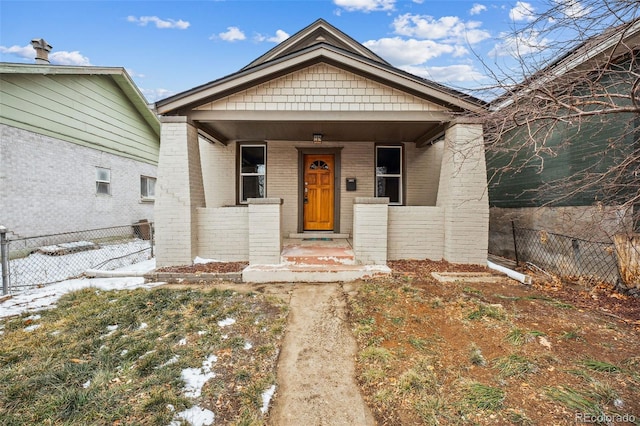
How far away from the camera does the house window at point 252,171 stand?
8242 millimetres

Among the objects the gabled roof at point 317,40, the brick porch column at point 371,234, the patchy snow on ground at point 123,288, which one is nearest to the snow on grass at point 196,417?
the patchy snow on ground at point 123,288

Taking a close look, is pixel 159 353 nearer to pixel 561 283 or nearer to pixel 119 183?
pixel 561 283

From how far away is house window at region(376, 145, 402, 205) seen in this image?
27.5 feet

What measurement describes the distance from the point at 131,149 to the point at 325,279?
10506mm

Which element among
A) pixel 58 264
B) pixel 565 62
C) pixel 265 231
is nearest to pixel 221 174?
pixel 265 231

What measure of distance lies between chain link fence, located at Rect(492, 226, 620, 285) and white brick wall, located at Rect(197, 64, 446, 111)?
14.3 ft

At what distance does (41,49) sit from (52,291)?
8.50m

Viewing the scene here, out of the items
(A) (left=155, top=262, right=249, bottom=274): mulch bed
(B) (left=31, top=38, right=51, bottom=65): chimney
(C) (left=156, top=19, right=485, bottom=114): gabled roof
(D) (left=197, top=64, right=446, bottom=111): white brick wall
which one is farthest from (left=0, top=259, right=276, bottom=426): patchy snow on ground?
(B) (left=31, top=38, right=51, bottom=65): chimney

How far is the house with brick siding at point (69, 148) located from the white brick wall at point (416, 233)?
9280 mm

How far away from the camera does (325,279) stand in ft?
16.5

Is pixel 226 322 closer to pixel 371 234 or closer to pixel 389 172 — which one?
pixel 371 234

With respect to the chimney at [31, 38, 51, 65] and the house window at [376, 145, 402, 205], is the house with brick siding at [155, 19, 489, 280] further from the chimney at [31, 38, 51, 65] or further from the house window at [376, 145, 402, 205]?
the chimney at [31, 38, 51, 65]

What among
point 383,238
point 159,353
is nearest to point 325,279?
point 383,238

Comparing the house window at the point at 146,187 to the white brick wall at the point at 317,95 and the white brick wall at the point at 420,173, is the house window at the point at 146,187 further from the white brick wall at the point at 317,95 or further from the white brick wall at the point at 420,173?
the white brick wall at the point at 420,173
